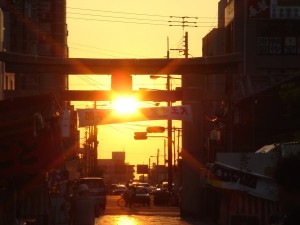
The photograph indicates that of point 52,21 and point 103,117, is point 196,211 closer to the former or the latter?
point 103,117

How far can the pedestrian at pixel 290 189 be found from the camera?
529 cm

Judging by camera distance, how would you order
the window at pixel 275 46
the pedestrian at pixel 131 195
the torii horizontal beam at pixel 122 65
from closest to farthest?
the torii horizontal beam at pixel 122 65 < the pedestrian at pixel 131 195 < the window at pixel 275 46

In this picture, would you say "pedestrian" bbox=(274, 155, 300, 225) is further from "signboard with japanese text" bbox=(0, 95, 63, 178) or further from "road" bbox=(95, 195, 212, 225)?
"road" bbox=(95, 195, 212, 225)

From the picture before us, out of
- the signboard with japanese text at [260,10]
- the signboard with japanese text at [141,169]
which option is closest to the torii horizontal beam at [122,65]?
the signboard with japanese text at [260,10]

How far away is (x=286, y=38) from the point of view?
6838cm

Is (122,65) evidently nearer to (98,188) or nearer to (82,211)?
(98,188)

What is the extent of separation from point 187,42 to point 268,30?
31.3 ft

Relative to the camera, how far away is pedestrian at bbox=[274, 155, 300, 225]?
5293 millimetres

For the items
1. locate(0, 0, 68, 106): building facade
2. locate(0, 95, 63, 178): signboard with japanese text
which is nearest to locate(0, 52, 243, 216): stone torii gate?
locate(0, 0, 68, 106): building facade

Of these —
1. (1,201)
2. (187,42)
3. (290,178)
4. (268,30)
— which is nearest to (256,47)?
(268,30)

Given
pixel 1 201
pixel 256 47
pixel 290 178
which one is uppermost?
pixel 256 47

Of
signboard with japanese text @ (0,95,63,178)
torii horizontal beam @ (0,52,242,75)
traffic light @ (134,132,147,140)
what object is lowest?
traffic light @ (134,132,147,140)

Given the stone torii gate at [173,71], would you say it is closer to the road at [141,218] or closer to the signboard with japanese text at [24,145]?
the road at [141,218]

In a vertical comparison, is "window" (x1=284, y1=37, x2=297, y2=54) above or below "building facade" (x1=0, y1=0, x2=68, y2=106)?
below
